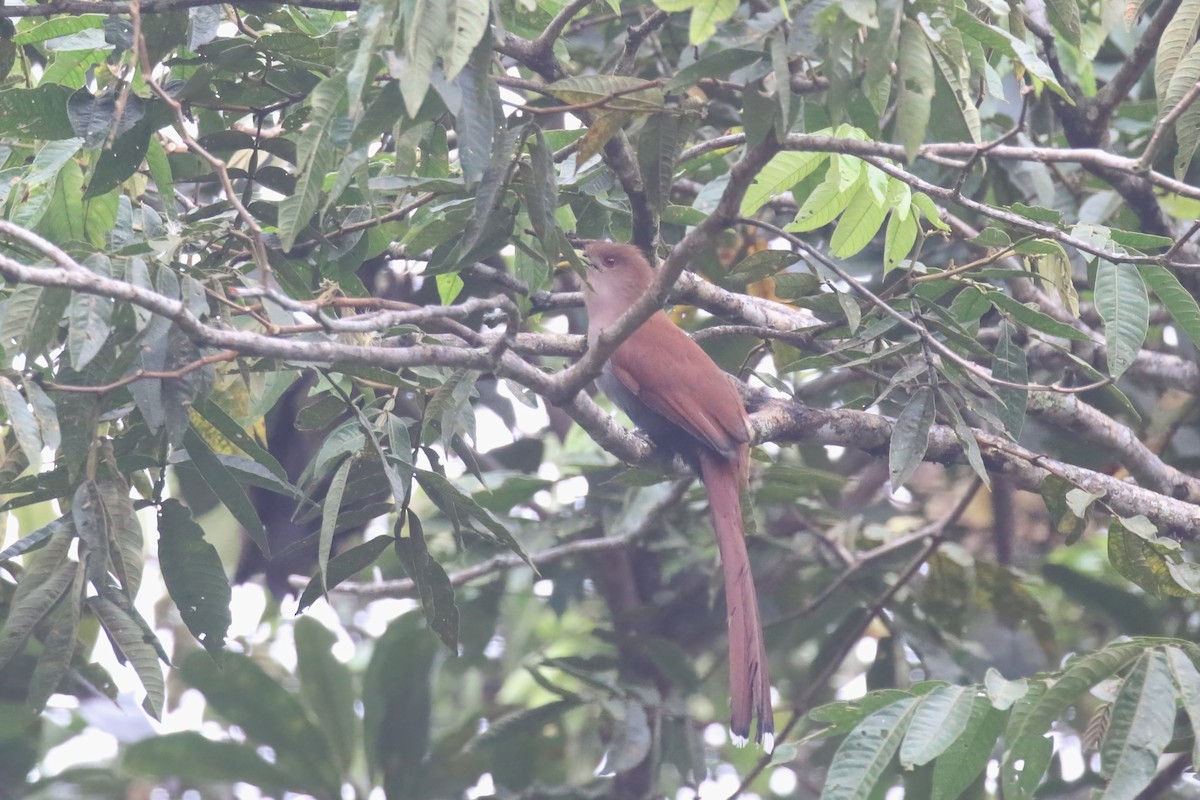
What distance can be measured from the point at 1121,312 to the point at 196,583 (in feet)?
7.47

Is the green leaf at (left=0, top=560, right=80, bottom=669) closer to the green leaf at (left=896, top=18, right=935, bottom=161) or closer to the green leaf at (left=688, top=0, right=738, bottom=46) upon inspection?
the green leaf at (left=688, top=0, right=738, bottom=46)

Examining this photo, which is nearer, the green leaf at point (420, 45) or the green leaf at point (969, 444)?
the green leaf at point (420, 45)

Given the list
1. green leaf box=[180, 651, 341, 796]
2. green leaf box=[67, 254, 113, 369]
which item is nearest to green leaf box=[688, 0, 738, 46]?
green leaf box=[67, 254, 113, 369]

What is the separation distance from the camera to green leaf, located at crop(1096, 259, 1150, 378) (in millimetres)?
2660

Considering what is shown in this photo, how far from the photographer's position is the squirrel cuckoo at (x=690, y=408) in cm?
369

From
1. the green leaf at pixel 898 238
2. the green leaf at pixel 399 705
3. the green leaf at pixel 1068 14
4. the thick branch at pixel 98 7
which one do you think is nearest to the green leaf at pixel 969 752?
the green leaf at pixel 898 238

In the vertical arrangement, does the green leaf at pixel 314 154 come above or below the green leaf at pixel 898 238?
Answer: above

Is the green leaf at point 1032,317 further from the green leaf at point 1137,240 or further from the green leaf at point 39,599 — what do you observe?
the green leaf at point 39,599

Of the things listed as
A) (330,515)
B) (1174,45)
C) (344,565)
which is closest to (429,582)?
(344,565)

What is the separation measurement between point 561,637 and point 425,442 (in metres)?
3.34

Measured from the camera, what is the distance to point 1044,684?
2.63 m

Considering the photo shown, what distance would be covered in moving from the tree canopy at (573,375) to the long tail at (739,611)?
225 mm

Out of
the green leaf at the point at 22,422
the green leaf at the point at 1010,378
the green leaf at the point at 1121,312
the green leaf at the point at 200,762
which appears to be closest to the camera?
the green leaf at the point at 22,422

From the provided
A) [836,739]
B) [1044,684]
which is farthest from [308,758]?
[1044,684]
